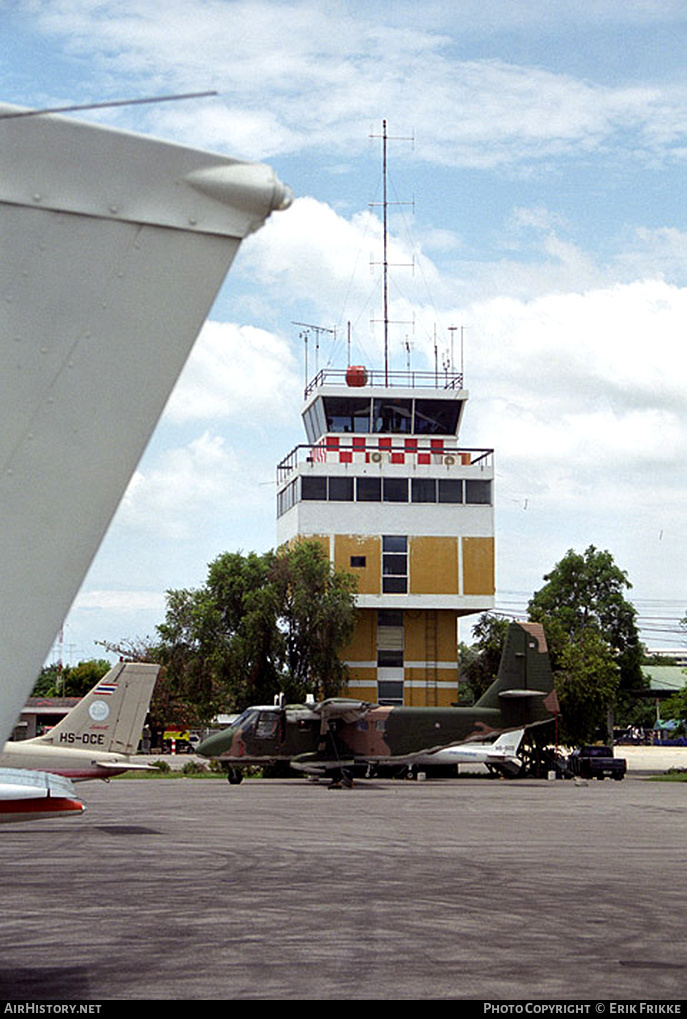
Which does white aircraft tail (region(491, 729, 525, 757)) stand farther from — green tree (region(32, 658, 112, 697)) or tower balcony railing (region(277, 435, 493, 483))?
green tree (region(32, 658, 112, 697))

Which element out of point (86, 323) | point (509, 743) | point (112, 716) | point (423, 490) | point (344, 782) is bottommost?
point (344, 782)

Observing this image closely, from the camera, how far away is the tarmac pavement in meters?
7.99

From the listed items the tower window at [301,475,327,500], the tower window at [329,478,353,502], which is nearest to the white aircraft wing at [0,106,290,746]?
the tower window at [301,475,327,500]

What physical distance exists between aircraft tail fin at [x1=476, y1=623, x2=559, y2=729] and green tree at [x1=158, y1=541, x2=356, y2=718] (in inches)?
539

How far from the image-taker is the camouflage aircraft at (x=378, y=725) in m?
32.6

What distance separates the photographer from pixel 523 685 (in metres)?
35.5

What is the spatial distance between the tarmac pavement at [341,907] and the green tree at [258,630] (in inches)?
947

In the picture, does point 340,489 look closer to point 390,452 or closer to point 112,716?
point 390,452

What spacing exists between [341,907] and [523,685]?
24.9 m

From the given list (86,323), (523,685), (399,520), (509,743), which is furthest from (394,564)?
(86,323)

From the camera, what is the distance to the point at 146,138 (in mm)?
3203

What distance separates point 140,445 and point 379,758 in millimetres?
31717

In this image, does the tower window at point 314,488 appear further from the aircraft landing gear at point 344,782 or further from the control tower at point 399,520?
the aircraft landing gear at point 344,782

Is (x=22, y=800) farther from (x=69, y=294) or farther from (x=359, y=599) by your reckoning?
(x=359, y=599)
